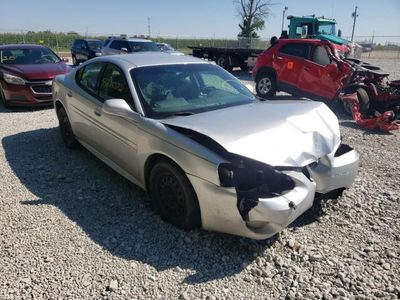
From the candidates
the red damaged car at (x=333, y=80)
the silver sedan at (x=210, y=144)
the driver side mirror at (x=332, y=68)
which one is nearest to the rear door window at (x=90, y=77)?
the silver sedan at (x=210, y=144)

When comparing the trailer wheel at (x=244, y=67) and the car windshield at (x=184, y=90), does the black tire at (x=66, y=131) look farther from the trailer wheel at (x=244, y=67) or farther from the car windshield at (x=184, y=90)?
the trailer wheel at (x=244, y=67)

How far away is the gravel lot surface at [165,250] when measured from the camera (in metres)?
2.60

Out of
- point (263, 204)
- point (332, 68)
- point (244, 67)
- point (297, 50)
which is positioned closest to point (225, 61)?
point (244, 67)

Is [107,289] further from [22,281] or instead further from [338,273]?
[338,273]

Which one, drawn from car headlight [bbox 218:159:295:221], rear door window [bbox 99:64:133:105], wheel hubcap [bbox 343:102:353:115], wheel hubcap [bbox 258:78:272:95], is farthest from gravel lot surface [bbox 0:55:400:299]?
wheel hubcap [bbox 258:78:272:95]

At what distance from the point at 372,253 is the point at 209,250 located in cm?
145

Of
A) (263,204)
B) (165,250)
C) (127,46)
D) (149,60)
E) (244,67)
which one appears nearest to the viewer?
(263,204)

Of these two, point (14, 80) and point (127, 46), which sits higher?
point (127, 46)

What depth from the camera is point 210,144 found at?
287 centimetres

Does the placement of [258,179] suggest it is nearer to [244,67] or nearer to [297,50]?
[297,50]

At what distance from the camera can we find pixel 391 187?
434 cm

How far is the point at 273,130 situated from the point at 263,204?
75 centimetres

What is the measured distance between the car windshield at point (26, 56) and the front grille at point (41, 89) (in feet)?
3.64

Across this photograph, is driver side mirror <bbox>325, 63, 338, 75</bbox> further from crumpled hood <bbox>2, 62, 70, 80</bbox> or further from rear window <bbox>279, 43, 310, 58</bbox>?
crumpled hood <bbox>2, 62, 70, 80</bbox>
